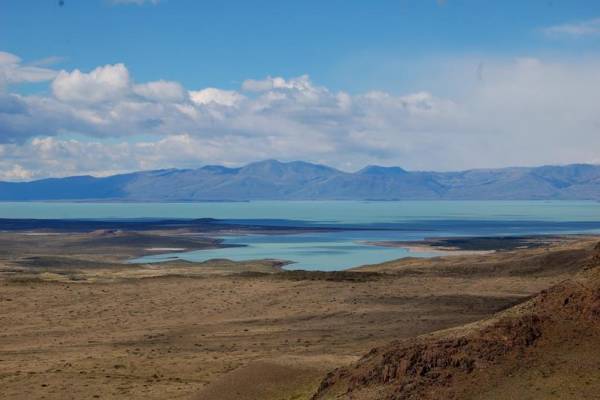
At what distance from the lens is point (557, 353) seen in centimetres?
1903

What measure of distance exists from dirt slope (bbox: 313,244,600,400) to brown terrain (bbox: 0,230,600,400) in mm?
38

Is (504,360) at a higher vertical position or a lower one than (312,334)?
higher

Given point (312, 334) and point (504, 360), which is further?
point (312, 334)

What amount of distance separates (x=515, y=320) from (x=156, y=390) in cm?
1179

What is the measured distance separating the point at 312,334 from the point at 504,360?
17.7m

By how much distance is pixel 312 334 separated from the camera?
35906 millimetres

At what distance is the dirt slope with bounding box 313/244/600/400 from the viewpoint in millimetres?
17984

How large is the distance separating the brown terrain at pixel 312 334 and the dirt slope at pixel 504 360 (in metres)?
0.04

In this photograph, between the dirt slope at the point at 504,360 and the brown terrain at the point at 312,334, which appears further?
the brown terrain at the point at 312,334

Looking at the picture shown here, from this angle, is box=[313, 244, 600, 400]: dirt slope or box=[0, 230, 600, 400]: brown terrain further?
box=[0, 230, 600, 400]: brown terrain

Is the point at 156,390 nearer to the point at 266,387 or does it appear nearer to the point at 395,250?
the point at 266,387

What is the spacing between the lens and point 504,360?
743 inches

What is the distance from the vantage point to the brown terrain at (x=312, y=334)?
62.5 feet

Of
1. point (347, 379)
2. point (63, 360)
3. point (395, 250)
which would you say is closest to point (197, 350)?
point (63, 360)
